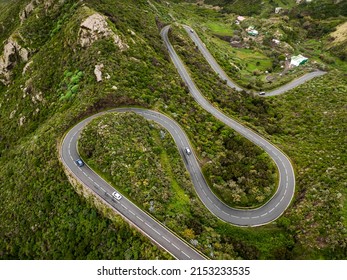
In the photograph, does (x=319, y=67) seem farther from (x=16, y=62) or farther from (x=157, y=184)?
(x=16, y=62)

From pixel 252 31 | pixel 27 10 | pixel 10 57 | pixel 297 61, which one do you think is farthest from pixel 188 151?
pixel 252 31

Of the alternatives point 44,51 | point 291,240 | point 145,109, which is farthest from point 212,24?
point 291,240

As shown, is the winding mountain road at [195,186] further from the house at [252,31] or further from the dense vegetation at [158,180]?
the house at [252,31]

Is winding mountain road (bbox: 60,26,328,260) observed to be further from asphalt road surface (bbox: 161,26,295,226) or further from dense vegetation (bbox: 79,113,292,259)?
dense vegetation (bbox: 79,113,292,259)

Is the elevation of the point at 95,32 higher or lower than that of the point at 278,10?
higher

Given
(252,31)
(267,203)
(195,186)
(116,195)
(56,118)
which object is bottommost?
(252,31)

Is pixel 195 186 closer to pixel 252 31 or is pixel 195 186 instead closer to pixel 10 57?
pixel 10 57
